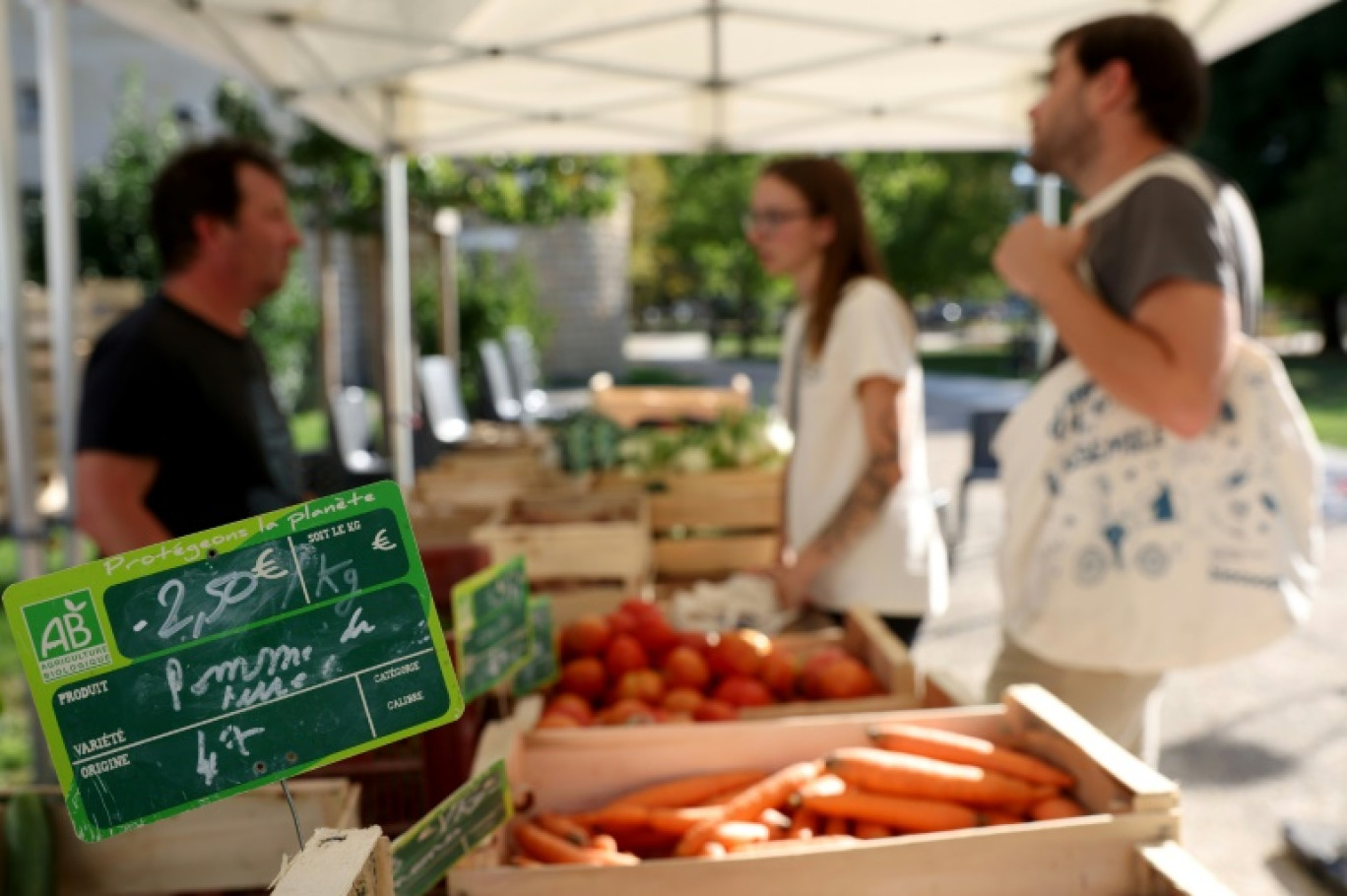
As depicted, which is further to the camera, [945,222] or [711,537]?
[945,222]

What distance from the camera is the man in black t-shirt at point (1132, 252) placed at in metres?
1.95

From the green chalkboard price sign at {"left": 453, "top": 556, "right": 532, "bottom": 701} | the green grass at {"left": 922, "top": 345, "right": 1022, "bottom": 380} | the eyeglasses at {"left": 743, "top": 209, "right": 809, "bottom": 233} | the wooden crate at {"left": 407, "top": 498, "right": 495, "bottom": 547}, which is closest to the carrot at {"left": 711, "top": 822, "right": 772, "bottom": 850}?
the green chalkboard price sign at {"left": 453, "top": 556, "right": 532, "bottom": 701}

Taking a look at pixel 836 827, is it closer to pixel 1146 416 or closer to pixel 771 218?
pixel 1146 416

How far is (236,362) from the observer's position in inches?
112

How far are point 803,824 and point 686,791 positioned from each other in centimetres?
18

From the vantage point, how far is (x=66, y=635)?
0.95 m

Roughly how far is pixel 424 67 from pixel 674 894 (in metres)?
4.25

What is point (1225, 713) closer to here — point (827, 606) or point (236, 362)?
point (827, 606)

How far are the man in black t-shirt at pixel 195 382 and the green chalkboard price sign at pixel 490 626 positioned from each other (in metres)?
0.80

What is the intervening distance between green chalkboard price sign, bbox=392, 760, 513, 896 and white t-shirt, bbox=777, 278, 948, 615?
1.56 metres

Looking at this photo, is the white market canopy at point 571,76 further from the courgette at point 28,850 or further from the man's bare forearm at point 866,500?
the courgette at point 28,850

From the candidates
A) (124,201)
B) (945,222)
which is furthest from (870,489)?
(945,222)

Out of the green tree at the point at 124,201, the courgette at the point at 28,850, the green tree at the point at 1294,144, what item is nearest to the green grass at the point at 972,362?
the green tree at the point at 1294,144

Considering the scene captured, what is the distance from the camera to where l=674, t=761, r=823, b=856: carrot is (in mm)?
1682
